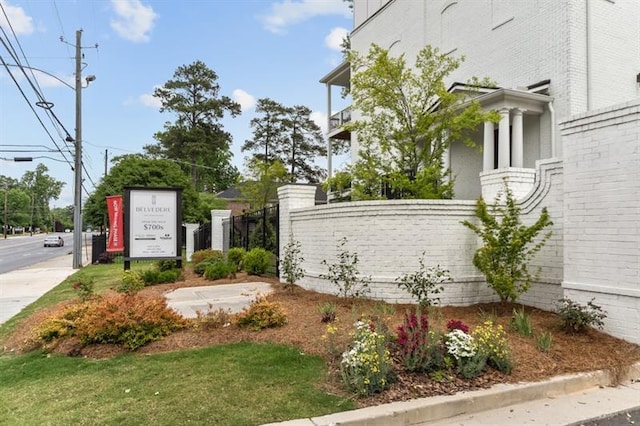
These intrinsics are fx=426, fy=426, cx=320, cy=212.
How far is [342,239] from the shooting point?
8.55 m

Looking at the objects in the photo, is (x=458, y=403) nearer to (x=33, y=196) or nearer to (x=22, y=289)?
(x=22, y=289)

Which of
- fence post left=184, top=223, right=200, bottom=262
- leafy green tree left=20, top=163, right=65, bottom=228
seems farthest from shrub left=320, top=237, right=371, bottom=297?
leafy green tree left=20, top=163, right=65, bottom=228

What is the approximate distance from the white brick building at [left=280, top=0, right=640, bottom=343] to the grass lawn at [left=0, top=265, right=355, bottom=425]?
364cm

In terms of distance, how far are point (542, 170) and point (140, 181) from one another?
2967 centimetres

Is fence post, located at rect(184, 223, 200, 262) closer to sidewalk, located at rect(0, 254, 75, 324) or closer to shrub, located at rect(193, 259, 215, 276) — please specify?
sidewalk, located at rect(0, 254, 75, 324)

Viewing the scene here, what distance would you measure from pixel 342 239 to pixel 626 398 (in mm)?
5183

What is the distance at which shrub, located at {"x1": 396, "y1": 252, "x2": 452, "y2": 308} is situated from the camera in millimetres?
7051

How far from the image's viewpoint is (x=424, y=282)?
7051 millimetres

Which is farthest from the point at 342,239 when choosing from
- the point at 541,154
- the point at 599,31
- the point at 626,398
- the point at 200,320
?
the point at 599,31

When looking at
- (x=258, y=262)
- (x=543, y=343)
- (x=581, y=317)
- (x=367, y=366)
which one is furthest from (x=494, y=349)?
(x=258, y=262)

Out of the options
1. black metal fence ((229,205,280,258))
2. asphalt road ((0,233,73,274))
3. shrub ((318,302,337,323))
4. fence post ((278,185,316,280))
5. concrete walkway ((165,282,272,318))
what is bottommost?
asphalt road ((0,233,73,274))

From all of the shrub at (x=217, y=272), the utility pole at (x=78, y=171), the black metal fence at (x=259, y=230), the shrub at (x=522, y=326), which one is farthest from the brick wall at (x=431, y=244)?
the utility pole at (x=78, y=171)

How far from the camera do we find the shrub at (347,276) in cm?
806

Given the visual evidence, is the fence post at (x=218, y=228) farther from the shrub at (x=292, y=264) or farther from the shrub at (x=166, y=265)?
the shrub at (x=292, y=264)
